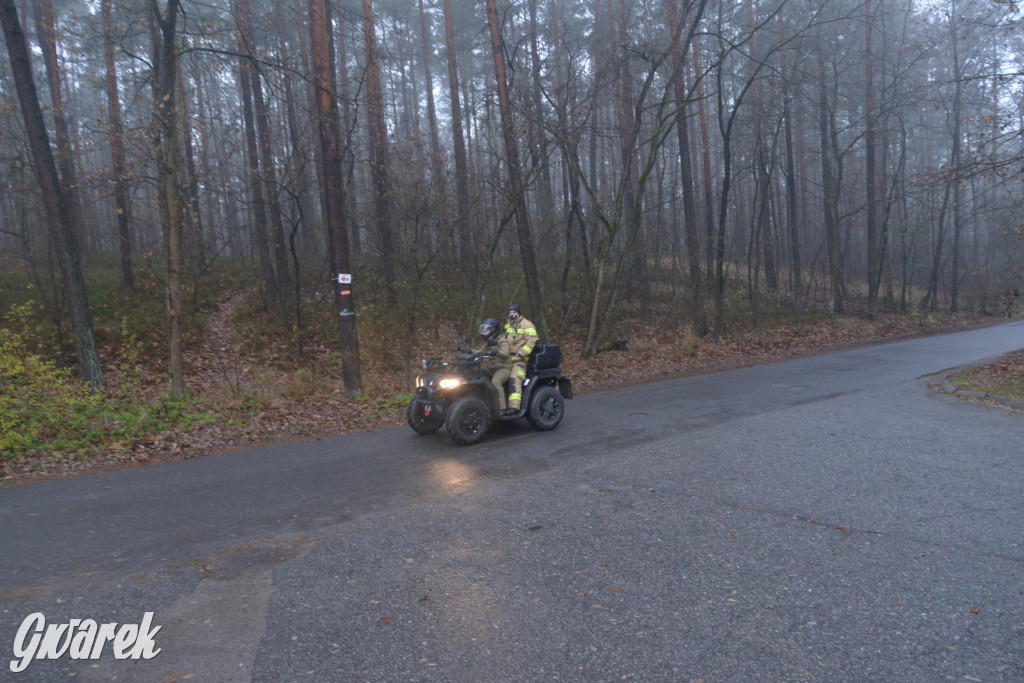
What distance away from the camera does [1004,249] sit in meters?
38.6

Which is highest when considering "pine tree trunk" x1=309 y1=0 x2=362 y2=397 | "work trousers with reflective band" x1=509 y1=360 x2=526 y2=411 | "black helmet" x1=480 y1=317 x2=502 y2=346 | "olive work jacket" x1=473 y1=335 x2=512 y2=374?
"pine tree trunk" x1=309 y1=0 x2=362 y2=397

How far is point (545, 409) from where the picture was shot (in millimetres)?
9172

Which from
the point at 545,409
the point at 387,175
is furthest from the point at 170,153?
the point at 545,409

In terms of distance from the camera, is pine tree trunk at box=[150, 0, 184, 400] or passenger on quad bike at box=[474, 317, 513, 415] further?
pine tree trunk at box=[150, 0, 184, 400]

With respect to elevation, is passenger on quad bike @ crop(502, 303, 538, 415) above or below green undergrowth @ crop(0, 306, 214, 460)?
above

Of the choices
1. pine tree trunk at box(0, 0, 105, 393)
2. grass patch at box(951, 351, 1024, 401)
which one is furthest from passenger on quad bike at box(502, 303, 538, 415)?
pine tree trunk at box(0, 0, 105, 393)

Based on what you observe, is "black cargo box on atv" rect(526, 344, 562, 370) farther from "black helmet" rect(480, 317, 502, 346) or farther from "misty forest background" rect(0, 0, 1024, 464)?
"misty forest background" rect(0, 0, 1024, 464)

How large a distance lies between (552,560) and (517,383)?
4.42 metres

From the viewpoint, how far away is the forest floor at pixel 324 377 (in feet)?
28.7

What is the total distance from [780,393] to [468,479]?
7580 mm

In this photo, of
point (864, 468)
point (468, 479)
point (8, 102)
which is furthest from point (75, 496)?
point (8, 102)

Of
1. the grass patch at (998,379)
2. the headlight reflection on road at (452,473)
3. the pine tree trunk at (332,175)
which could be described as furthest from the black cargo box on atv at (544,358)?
the grass patch at (998,379)

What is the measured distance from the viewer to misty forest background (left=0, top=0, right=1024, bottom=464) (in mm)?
12172

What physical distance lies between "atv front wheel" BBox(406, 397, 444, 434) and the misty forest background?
3929 millimetres
